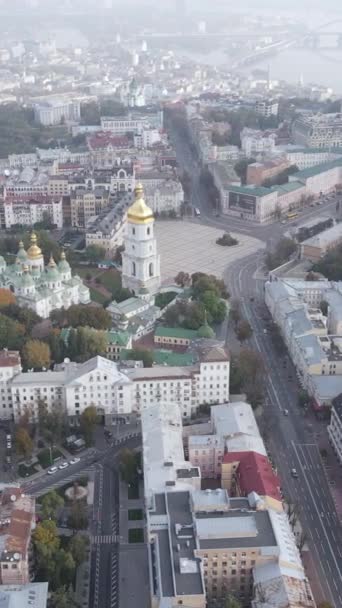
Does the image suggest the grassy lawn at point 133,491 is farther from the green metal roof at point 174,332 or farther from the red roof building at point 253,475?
the green metal roof at point 174,332

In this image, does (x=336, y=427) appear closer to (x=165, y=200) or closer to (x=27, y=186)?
(x=165, y=200)

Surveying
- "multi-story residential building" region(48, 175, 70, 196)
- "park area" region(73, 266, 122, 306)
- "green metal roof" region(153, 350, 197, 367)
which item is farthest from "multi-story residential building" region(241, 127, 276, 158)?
"green metal roof" region(153, 350, 197, 367)

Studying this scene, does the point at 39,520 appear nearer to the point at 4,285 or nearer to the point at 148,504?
the point at 148,504

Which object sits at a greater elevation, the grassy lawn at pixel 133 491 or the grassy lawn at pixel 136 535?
the grassy lawn at pixel 133 491

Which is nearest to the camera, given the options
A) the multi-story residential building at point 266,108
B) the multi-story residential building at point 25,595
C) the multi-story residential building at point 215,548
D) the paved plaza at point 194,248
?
the multi-story residential building at point 25,595

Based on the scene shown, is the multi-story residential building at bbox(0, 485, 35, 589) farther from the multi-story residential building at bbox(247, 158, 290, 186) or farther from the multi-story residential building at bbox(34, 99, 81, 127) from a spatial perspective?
the multi-story residential building at bbox(34, 99, 81, 127)

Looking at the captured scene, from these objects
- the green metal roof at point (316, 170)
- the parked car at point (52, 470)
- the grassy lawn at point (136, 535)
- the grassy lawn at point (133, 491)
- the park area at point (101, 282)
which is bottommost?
the park area at point (101, 282)

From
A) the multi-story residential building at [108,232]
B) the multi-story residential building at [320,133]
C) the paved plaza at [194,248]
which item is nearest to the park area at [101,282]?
the multi-story residential building at [108,232]
